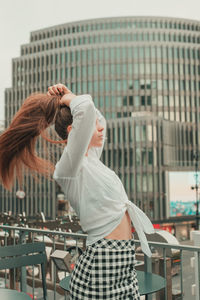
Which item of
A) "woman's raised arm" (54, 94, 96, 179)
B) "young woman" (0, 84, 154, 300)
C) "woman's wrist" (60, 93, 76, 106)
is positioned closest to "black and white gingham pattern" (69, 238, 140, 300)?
"young woman" (0, 84, 154, 300)

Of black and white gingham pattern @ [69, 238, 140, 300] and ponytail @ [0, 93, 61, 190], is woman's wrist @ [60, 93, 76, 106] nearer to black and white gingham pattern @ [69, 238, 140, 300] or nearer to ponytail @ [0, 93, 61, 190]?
ponytail @ [0, 93, 61, 190]

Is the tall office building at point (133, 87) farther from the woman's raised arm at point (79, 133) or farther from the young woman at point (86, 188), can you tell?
the woman's raised arm at point (79, 133)

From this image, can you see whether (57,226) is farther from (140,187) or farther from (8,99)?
(8,99)

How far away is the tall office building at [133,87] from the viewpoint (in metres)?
56.8

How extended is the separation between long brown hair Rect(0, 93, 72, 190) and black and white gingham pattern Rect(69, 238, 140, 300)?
1.59 ft

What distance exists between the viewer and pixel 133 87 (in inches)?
2518

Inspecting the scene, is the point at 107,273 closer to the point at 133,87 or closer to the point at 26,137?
the point at 26,137

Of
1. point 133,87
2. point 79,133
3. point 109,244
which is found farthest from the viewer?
point 133,87

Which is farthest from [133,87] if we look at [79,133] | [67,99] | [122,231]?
[79,133]

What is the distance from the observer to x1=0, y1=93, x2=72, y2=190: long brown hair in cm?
199

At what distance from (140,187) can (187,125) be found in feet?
44.3

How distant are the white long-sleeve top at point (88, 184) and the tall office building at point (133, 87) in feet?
179

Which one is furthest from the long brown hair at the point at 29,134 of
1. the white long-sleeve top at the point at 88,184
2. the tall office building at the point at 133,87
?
the tall office building at the point at 133,87

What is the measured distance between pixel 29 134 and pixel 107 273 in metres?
0.79
